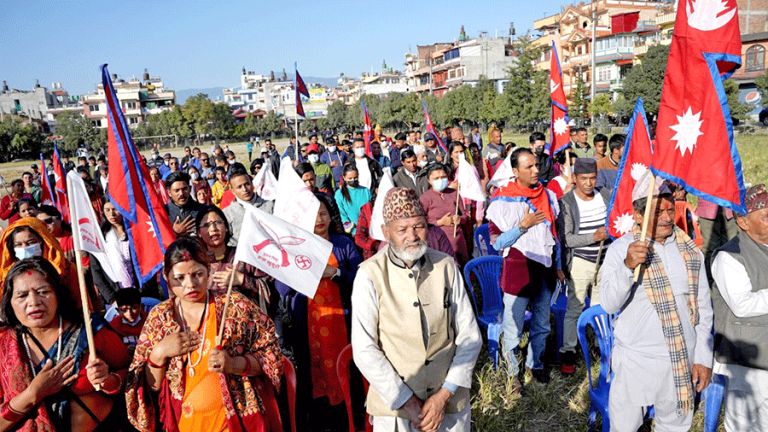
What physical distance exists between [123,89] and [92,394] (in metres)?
93.6

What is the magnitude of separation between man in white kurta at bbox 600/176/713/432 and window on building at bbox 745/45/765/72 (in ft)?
157

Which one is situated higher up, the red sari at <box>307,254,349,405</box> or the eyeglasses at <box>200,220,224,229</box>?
the eyeglasses at <box>200,220,224,229</box>

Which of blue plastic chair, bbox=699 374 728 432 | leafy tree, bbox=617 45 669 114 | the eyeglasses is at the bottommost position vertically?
blue plastic chair, bbox=699 374 728 432

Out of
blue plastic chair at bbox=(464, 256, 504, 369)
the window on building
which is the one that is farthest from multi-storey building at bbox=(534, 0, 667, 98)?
blue plastic chair at bbox=(464, 256, 504, 369)

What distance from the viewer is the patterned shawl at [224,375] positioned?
241cm

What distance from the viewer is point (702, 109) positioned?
8.22ft

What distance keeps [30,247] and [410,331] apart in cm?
315

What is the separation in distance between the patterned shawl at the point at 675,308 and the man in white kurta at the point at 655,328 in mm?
22

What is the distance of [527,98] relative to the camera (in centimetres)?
3712

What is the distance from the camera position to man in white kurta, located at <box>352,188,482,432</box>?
2.42 metres

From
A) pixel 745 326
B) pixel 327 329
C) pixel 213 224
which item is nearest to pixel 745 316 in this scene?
pixel 745 326

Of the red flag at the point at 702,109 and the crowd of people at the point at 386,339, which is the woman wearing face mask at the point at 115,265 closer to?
the crowd of people at the point at 386,339

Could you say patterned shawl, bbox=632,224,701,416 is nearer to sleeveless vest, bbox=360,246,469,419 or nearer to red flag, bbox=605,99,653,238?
red flag, bbox=605,99,653,238

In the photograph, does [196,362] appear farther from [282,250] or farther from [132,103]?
[132,103]
